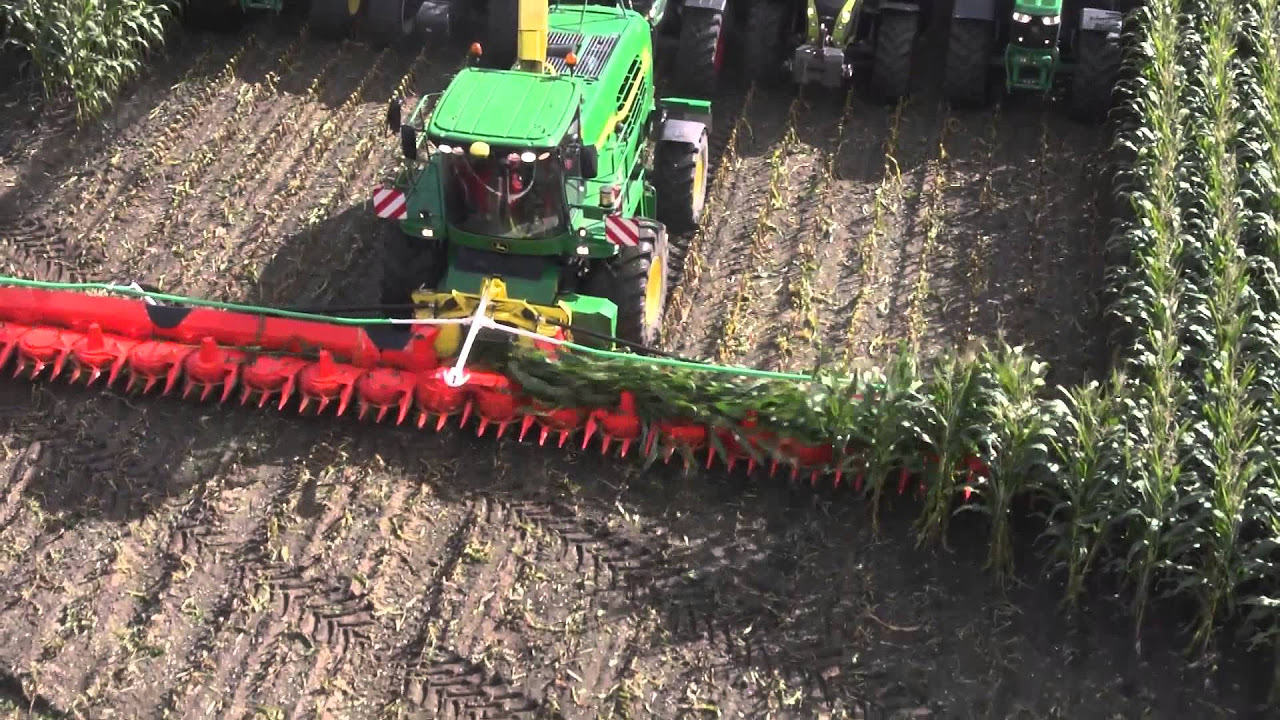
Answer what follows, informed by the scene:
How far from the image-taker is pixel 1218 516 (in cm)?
616

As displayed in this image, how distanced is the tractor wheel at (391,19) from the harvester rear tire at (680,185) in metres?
3.39

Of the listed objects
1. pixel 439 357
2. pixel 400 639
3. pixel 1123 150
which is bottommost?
pixel 400 639

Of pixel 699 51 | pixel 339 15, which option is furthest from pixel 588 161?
pixel 339 15

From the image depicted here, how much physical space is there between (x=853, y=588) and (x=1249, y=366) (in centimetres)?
237

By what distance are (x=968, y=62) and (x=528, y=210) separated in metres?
4.55

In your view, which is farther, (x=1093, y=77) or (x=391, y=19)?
(x=391, y=19)

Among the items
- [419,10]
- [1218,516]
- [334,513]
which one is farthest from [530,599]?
[419,10]

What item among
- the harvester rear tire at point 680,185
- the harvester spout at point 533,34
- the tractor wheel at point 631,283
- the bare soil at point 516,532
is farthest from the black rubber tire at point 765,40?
the tractor wheel at point 631,283

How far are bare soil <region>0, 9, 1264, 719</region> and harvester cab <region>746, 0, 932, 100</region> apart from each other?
3.15 feet

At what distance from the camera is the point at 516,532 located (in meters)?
6.97

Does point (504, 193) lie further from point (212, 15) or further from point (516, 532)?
point (212, 15)

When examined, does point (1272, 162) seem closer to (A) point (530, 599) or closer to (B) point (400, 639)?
(A) point (530, 599)

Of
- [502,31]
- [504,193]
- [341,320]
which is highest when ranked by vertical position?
[502,31]

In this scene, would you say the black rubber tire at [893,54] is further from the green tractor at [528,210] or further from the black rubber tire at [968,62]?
the green tractor at [528,210]
